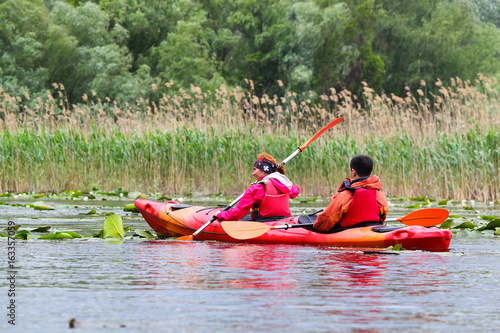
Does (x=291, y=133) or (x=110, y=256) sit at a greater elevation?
(x=291, y=133)

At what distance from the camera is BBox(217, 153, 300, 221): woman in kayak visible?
26.8ft

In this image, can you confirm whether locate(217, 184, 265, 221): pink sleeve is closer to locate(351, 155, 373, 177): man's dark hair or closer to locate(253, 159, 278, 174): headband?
locate(253, 159, 278, 174): headband

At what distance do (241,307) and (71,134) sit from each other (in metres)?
11.0

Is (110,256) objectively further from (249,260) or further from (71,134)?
(71,134)

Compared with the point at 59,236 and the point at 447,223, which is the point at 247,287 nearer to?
A: the point at 59,236

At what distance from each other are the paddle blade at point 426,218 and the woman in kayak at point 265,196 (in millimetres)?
1236

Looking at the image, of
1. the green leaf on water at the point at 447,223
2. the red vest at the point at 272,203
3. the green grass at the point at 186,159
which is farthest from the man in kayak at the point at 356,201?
the green grass at the point at 186,159

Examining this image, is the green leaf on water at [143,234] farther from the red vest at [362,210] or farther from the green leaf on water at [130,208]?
the green leaf on water at [130,208]

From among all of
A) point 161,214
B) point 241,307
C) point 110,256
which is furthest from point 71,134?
point 241,307

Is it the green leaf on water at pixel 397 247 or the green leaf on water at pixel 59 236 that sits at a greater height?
the green leaf on water at pixel 59 236

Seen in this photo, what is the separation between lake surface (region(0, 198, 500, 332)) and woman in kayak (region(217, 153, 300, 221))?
0.42 meters

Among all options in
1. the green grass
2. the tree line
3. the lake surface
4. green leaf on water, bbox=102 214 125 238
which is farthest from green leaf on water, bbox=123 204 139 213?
the tree line

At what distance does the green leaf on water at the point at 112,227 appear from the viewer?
7.76 meters

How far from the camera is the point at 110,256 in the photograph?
6730 millimetres
